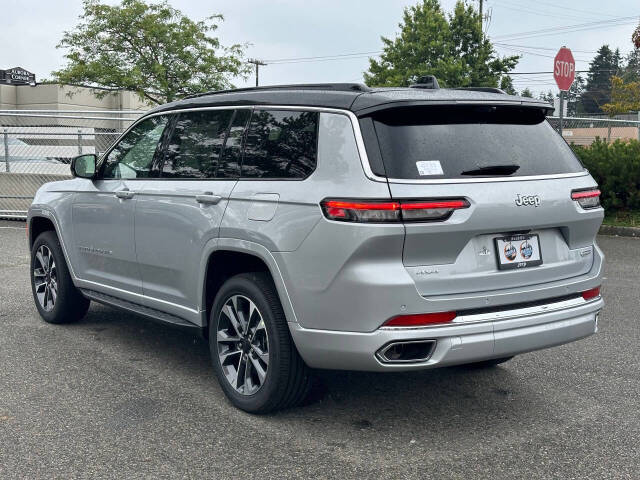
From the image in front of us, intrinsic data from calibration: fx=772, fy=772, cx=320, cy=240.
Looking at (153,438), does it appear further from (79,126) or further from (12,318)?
(79,126)

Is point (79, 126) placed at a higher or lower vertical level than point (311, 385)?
higher

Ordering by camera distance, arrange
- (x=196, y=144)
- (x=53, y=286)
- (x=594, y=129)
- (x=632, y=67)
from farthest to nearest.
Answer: (x=632, y=67)
(x=594, y=129)
(x=53, y=286)
(x=196, y=144)

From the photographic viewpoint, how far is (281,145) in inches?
166

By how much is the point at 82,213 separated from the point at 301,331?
2.72 metres

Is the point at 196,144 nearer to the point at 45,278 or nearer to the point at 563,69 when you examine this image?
the point at 45,278

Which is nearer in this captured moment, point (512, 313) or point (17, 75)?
point (512, 313)

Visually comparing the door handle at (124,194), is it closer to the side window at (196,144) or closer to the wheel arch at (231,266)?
the side window at (196,144)

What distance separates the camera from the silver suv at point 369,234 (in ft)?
12.0

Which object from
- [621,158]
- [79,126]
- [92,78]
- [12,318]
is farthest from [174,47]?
[12,318]

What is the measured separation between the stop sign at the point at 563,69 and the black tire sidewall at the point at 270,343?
9.70 metres

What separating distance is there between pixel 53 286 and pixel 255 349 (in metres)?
2.90

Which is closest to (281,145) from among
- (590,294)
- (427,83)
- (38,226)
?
(427,83)

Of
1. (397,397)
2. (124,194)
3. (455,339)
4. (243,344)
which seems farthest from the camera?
(124,194)

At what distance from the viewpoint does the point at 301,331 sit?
153 inches
